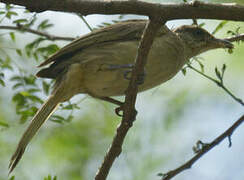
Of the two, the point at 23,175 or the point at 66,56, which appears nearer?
the point at 66,56

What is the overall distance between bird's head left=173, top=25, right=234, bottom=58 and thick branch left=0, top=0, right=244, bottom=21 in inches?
89.2

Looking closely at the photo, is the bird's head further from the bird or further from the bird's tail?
the bird's tail

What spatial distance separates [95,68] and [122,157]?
2158mm

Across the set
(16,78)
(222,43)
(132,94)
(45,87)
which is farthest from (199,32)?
(16,78)

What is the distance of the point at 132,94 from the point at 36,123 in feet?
3.87

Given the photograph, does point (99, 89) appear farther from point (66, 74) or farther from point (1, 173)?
A: point (1, 173)

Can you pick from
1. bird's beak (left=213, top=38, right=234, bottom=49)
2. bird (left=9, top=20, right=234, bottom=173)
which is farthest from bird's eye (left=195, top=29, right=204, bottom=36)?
bird (left=9, top=20, right=234, bottom=173)

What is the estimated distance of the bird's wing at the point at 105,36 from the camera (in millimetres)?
5128

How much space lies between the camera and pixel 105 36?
539 cm

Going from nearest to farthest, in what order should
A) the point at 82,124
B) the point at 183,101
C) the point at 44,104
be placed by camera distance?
the point at 44,104
the point at 82,124
the point at 183,101

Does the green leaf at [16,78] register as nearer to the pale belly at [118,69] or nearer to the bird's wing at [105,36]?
the bird's wing at [105,36]

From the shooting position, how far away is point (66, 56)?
5336 millimetres

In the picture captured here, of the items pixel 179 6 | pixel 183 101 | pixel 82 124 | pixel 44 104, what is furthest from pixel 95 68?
pixel 183 101

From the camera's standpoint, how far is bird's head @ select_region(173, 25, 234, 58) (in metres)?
6.03
